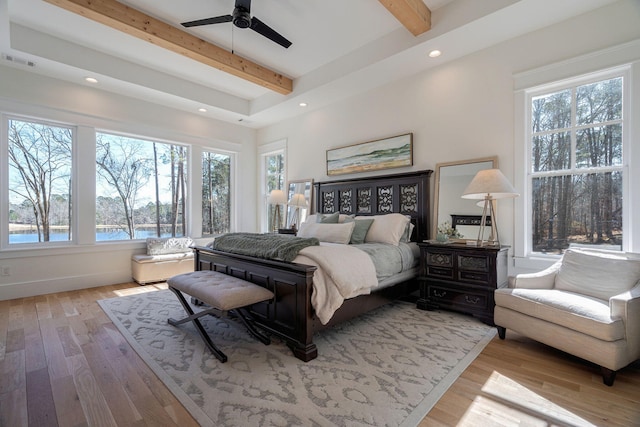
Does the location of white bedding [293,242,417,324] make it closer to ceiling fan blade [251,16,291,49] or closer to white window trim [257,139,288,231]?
ceiling fan blade [251,16,291,49]

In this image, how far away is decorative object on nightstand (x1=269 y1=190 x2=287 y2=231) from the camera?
554cm

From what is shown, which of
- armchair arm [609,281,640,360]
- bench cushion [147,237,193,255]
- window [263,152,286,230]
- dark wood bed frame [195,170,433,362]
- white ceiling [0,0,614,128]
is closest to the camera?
armchair arm [609,281,640,360]

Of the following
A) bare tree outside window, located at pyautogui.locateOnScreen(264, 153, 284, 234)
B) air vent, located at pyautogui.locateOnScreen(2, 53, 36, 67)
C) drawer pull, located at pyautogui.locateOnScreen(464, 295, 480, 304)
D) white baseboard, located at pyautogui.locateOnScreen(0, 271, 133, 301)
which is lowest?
white baseboard, located at pyautogui.locateOnScreen(0, 271, 133, 301)

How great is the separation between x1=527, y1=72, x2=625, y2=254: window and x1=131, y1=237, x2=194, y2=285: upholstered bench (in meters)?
5.01

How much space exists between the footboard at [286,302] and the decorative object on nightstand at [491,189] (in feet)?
6.32

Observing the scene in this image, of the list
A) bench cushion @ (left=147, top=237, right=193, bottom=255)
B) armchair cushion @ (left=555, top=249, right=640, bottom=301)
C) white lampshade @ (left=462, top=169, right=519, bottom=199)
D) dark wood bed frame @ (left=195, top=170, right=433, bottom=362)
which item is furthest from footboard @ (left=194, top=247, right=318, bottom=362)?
bench cushion @ (left=147, top=237, right=193, bottom=255)

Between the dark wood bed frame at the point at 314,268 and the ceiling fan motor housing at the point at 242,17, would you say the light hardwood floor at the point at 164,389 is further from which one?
the ceiling fan motor housing at the point at 242,17

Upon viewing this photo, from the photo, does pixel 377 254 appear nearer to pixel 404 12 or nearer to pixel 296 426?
pixel 296 426

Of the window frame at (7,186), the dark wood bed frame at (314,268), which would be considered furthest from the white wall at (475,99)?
the window frame at (7,186)

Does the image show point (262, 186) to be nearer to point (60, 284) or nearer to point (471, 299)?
point (60, 284)

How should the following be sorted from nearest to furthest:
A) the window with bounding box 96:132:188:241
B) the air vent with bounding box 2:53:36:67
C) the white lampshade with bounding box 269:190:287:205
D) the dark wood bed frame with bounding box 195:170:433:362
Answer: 1. the dark wood bed frame with bounding box 195:170:433:362
2. the air vent with bounding box 2:53:36:67
3. the window with bounding box 96:132:188:241
4. the white lampshade with bounding box 269:190:287:205

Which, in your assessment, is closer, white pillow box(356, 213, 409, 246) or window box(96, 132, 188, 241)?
white pillow box(356, 213, 409, 246)

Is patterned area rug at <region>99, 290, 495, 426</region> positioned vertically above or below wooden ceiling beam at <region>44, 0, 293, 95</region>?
below

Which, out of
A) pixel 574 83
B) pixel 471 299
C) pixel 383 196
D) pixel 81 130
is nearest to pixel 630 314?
pixel 471 299
